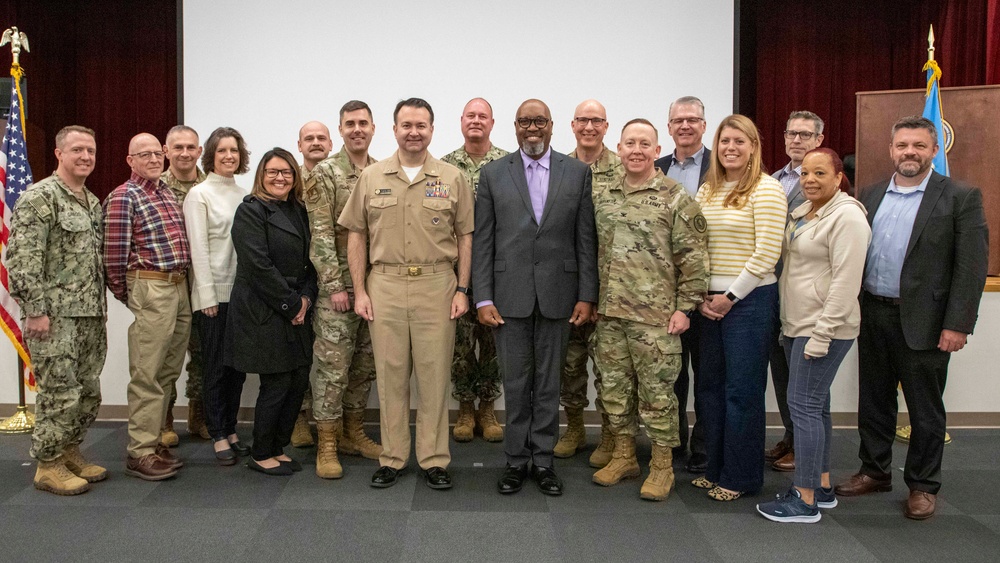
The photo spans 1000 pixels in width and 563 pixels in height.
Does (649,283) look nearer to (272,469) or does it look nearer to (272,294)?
(272,294)

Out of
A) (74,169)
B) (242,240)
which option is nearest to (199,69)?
(74,169)

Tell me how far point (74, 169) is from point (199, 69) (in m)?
2.19

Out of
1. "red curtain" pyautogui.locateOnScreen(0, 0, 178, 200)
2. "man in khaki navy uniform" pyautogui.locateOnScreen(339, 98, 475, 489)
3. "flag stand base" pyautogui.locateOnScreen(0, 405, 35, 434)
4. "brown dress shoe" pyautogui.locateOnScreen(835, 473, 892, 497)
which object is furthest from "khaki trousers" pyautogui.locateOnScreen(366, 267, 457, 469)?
"red curtain" pyautogui.locateOnScreen(0, 0, 178, 200)

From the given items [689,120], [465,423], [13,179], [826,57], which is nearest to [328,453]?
[465,423]

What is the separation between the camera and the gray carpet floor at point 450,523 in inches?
94.4

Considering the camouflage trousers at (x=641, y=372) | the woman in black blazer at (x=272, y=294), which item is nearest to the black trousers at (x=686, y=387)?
the camouflage trousers at (x=641, y=372)

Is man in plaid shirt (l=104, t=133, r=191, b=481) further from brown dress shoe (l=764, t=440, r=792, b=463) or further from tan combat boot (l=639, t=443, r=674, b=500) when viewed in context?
brown dress shoe (l=764, t=440, r=792, b=463)

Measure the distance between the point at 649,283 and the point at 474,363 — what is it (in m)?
1.38

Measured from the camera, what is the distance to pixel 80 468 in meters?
3.11

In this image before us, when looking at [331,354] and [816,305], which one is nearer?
[816,305]

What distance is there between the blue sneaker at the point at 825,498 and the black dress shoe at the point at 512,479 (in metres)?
1.24

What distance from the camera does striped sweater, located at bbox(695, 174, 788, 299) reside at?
8.75 feet

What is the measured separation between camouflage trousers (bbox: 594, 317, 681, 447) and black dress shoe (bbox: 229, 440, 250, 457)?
186 cm

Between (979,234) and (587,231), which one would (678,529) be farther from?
(979,234)
